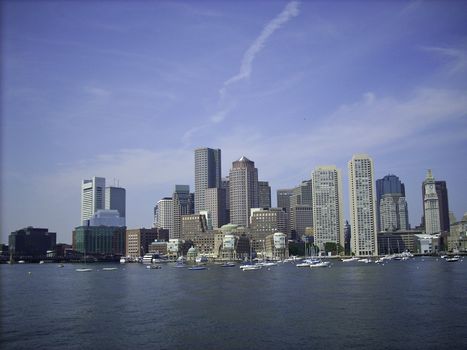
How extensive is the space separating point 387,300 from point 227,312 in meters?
22.5

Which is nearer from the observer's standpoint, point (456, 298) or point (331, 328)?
point (331, 328)

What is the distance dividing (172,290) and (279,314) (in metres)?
37.3

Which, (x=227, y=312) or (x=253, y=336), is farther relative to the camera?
(x=227, y=312)

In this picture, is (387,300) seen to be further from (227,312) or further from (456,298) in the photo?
(227,312)

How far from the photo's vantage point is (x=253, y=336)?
48406 millimetres

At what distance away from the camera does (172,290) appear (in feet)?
308

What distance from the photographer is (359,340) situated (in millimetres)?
46219

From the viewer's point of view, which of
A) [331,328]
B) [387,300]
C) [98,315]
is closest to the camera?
[331,328]

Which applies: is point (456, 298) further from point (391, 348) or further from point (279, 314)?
point (391, 348)

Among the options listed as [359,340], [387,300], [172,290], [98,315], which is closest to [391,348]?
[359,340]

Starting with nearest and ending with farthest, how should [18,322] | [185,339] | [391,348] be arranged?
[391,348] < [185,339] < [18,322]

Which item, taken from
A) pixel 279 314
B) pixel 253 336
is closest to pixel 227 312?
pixel 279 314

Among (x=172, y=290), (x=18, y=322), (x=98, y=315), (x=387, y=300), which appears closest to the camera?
(x=18, y=322)

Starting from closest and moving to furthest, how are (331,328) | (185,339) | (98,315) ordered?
1. (185,339)
2. (331,328)
3. (98,315)
